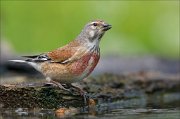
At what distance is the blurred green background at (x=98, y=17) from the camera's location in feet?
45.3

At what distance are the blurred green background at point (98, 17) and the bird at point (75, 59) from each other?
6464 mm

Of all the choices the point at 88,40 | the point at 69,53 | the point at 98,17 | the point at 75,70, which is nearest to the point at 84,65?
the point at 75,70

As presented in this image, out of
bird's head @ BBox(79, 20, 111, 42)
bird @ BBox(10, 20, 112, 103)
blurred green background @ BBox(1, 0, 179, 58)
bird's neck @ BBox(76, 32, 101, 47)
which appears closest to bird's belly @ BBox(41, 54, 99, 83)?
bird @ BBox(10, 20, 112, 103)

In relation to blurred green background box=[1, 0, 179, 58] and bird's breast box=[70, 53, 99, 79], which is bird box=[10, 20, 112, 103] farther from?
blurred green background box=[1, 0, 179, 58]

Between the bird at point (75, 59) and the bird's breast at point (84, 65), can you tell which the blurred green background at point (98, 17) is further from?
the bird's breast at point (84, 65)

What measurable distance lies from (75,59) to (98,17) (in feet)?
23.3

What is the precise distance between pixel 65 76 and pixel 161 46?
7.87 meters

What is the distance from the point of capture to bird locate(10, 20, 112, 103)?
678cm

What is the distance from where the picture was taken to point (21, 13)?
14.3 m

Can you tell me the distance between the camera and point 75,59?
6.84m

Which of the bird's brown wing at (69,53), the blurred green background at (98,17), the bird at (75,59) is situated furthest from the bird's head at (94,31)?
the blurred green background at (98,17)

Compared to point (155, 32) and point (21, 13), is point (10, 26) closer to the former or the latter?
point (21, 13)

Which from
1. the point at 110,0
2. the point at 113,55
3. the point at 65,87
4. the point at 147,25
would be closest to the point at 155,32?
the point at 147,25

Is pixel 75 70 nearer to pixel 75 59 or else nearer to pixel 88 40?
pixel 75 59
